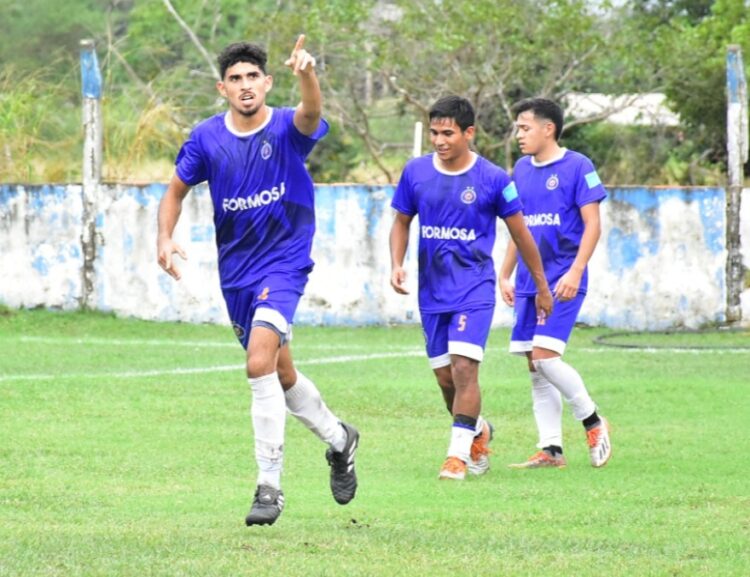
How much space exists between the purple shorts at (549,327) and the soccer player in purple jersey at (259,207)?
2.30 meters

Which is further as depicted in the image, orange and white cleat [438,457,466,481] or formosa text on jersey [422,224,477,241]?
formosa text on jersey [422,224,477,241]

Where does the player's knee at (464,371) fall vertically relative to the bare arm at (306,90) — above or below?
below

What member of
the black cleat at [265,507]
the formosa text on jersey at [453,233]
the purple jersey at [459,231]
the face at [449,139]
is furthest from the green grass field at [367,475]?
the face at [449,139]

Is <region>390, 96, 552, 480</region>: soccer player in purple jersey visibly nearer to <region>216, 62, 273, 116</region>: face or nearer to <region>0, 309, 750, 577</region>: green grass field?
<region>0, 309, 750, 577</region>: green grass field

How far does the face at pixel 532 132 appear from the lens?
9.99m

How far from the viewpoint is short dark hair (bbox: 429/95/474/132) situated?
9297 mm

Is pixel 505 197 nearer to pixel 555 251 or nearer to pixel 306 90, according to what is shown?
pixel 555 251

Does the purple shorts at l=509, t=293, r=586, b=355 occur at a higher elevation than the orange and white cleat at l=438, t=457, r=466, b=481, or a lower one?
higher

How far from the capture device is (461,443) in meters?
9.33

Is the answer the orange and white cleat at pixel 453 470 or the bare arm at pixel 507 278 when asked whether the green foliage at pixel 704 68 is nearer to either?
the bare arm at pixel 507 278

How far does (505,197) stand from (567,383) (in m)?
1.26

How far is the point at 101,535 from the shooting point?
709 cm

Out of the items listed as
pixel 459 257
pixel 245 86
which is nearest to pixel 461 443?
pixel 459 257

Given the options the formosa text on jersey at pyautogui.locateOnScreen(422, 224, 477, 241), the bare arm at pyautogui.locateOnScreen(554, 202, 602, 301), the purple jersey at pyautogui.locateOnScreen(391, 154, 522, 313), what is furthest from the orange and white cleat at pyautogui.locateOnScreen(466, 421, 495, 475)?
the formosa text on jersey at pyautogui.locateOnScreen(422, 224, 477, 241)
